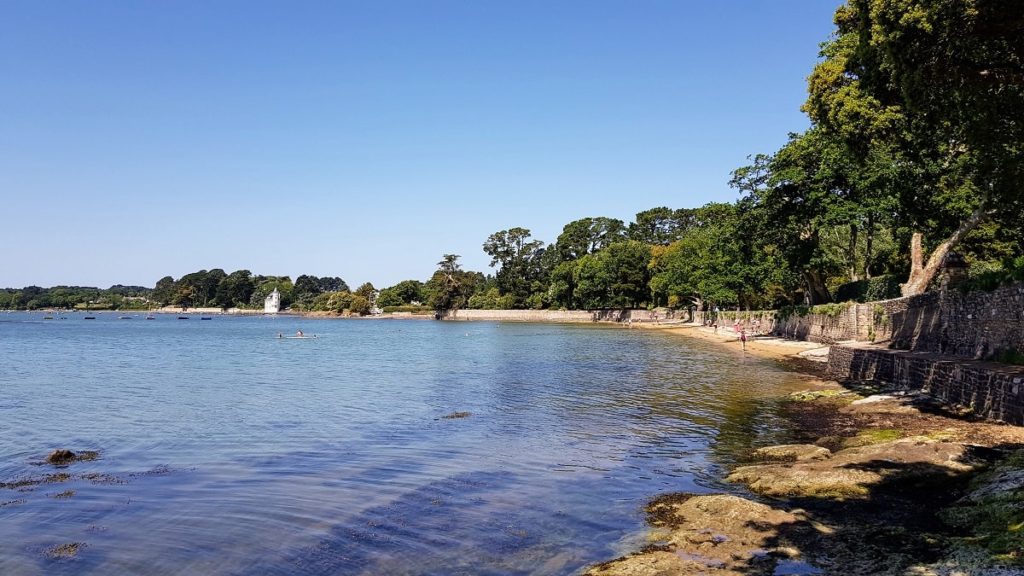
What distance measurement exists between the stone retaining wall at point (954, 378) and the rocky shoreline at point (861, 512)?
85cm

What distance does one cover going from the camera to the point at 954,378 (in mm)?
18516

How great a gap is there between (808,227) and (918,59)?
3718 centimetres

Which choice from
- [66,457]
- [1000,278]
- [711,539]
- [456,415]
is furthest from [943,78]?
[66,457]

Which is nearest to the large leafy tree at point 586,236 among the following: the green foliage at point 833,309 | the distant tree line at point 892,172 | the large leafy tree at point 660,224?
the large leafy tree at point 660,224

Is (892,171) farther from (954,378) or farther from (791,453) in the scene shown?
(791,453)

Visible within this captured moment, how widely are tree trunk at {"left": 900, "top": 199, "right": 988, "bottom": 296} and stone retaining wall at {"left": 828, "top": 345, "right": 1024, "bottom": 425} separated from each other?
23.2 feet

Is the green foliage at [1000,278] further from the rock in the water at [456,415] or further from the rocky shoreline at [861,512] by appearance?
the rock in the water at [456,415]

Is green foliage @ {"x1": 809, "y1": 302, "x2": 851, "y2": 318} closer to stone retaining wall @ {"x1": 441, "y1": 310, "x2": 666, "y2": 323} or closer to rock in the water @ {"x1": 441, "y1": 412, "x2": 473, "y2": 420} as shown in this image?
rock in the water @ {"x1": 441, "y1": 412, "x2": 473, "y2": 420}

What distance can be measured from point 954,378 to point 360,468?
1597 cm

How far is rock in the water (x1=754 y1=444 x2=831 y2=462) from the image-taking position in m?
13.3

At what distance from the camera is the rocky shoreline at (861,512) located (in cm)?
771

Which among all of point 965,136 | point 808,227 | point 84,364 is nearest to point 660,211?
point 808,227

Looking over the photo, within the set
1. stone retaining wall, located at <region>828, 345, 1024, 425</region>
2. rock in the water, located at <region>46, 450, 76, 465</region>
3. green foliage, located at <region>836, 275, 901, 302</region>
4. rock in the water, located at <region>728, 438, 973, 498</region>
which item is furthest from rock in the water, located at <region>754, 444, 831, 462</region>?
green foliage, located at <region>836, 275, 901, 302</region>

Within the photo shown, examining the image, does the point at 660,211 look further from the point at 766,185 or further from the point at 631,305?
the point at 766,185
